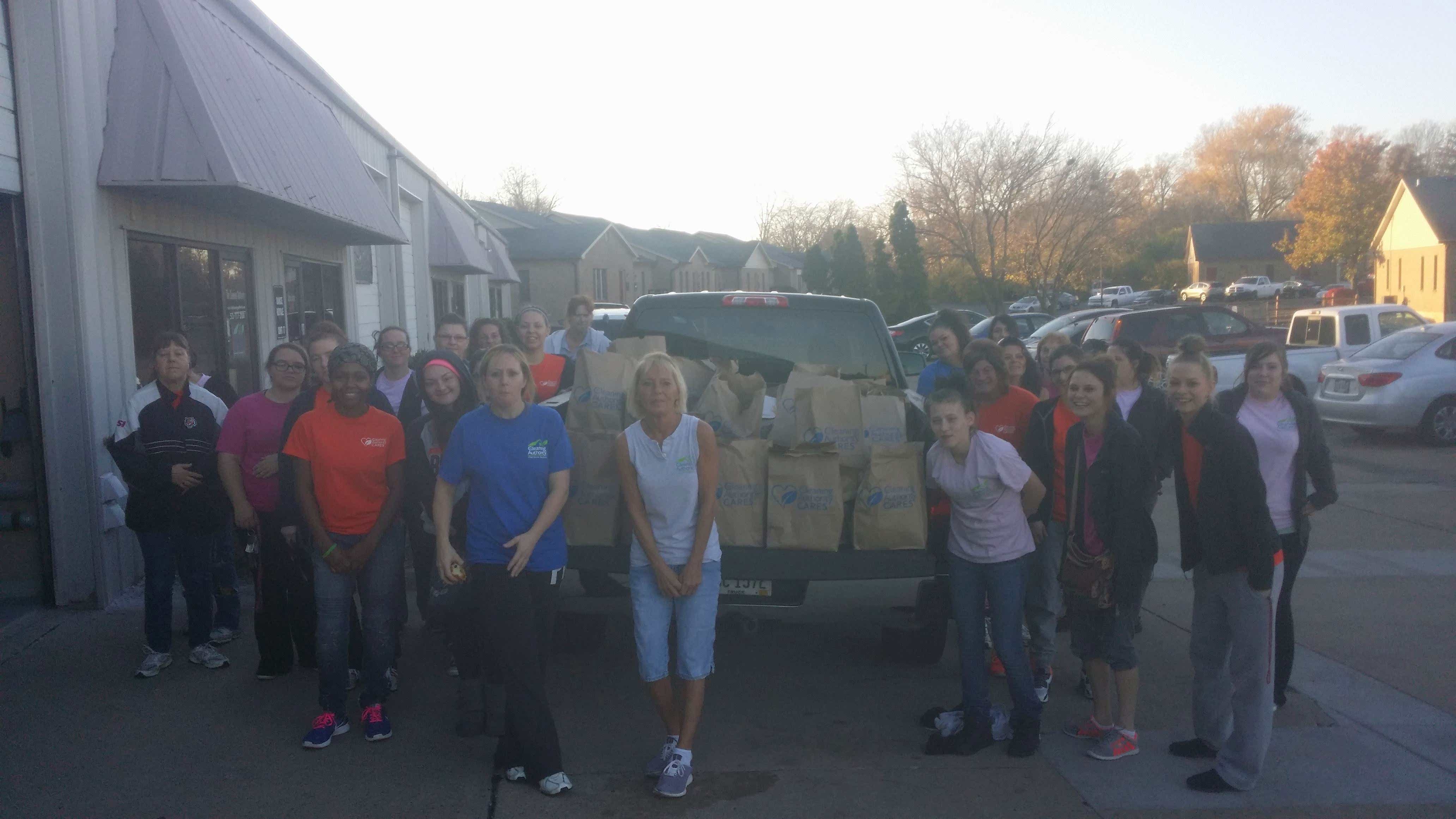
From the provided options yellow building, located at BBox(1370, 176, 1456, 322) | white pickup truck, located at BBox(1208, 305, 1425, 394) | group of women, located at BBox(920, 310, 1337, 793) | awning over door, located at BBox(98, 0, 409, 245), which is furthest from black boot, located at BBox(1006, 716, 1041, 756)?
yellow building, located at BBox(1370, 176, 1456, 322)

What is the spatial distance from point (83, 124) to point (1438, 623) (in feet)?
28.7

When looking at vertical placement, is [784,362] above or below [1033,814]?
above

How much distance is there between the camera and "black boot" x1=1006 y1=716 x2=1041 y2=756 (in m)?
4.41

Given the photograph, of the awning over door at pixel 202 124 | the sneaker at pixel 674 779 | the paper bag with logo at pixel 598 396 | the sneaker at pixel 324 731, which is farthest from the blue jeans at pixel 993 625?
the awning over door at pixel 202 124

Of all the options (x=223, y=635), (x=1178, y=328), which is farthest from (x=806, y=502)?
(x=1178, y=328)

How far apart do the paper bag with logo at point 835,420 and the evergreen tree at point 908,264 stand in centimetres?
3773

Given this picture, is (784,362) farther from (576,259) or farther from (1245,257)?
(1245,257)

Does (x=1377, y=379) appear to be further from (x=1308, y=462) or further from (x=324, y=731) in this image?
(x=324, y=731)

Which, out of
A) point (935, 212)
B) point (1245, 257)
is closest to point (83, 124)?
point (935, 212)

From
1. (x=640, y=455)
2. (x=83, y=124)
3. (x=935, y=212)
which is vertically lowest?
(x=640, y=455)

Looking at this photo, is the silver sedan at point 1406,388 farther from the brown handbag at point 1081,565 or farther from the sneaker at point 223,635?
the sneaker at point 223,635

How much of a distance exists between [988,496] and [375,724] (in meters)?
2.86

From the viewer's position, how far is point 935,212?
3631cm

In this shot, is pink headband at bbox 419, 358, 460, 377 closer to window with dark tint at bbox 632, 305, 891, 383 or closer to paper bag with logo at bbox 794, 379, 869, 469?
window with dark tint at bbox 632, 305, 891, 383
